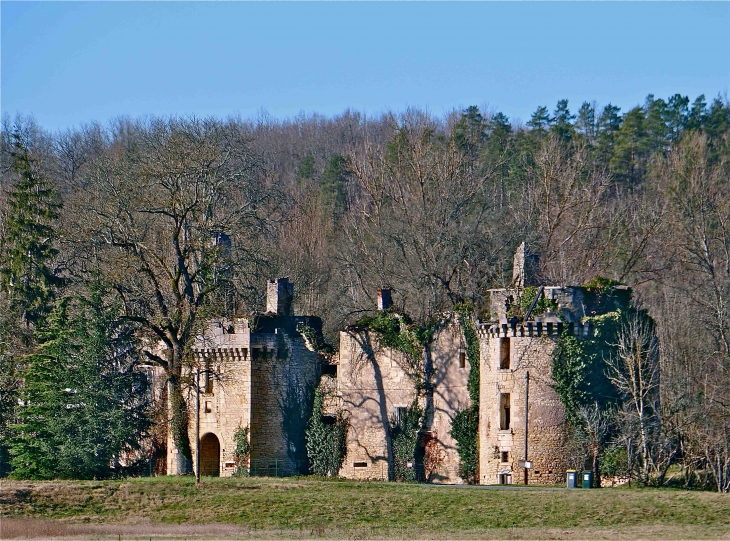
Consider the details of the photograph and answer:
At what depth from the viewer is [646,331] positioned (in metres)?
42.8

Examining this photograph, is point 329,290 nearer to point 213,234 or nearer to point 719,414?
point 213,234

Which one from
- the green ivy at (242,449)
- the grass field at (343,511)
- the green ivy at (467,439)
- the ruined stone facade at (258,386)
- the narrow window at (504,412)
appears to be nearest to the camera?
the grass field at (343,511)

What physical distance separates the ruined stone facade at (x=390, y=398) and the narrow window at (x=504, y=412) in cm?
241

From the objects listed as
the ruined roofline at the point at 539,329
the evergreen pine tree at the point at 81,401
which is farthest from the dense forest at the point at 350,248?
the ruined roofline at the point at 539,329

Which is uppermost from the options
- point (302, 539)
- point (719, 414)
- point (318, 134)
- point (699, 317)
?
point (318, 134)

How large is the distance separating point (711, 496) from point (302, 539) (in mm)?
11494

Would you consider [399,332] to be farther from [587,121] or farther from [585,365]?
[587,121]

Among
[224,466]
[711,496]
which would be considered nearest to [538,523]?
[711,496]

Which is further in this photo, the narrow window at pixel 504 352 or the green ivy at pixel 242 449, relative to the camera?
the green ivy at pixel 242 449

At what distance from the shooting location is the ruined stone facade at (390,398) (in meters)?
45.5

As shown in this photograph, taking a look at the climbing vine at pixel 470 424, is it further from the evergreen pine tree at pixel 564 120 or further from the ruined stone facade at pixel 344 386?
the evergreen pine tree at pixel 564 120

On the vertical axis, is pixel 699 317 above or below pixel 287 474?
above

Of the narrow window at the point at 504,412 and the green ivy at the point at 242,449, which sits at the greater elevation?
the narrow window at the point at 504,412

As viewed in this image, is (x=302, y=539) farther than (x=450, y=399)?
No
